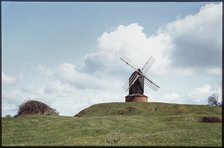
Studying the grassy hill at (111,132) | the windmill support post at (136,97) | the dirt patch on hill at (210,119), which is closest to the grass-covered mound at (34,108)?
the grassy hill at (111,132)

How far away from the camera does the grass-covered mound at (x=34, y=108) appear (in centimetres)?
5134

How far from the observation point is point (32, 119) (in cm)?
4131

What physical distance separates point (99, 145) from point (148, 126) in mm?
15603

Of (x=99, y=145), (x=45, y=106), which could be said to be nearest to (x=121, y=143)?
(x=99, y=145)

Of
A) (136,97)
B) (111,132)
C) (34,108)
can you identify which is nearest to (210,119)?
(111,132)

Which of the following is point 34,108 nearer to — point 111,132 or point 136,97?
point 111,132

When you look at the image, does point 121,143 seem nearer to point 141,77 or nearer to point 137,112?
point 137,112

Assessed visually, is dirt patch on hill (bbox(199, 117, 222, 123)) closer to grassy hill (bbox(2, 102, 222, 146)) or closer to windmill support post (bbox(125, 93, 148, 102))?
grassy hill (bbox(2, 102, 222, 146))

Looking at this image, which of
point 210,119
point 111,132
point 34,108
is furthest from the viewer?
point 34,108

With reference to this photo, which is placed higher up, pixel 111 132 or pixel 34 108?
pixel 34 108

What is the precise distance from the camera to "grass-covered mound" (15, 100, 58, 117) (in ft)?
168

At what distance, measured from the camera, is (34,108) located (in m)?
51.4

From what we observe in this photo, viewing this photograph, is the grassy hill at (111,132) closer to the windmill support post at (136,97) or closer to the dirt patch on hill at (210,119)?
the dirt patch on hill at (210,119)

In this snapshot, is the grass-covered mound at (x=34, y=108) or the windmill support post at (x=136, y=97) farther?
the windmill support post at (x=136, y=97)
